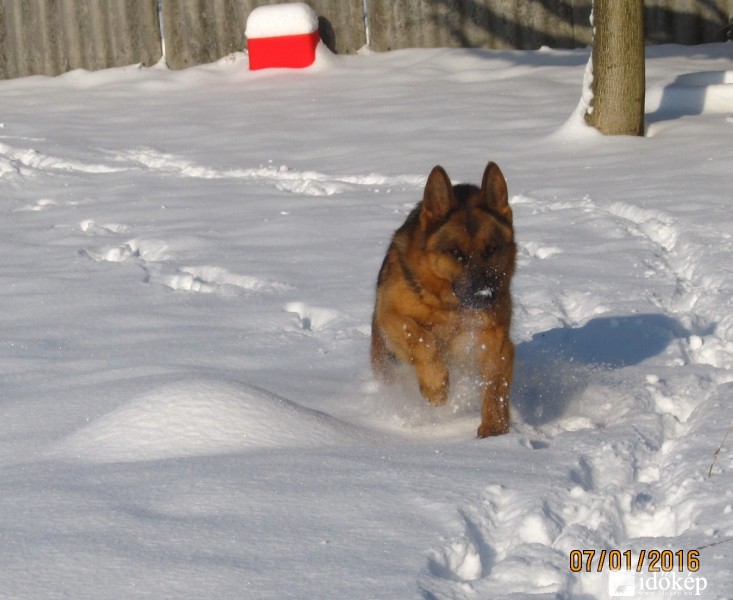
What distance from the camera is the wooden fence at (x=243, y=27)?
47.4 ft

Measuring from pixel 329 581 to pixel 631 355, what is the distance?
3.24 meters

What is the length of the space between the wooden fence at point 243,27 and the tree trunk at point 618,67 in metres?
4.08

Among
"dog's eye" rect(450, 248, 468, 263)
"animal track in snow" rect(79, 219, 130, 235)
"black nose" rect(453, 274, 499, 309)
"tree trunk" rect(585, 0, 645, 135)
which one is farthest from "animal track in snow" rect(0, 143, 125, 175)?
"black nose" rect(453, 274, 499, 309)

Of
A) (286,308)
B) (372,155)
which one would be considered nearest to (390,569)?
(286,308)

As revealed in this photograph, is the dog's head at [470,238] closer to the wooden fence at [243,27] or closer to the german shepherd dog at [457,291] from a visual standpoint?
the german shepherd dog at [457,291]

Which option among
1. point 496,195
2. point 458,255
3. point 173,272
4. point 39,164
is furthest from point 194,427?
point 39,164

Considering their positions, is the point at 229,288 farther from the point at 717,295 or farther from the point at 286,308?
the point at 717,295

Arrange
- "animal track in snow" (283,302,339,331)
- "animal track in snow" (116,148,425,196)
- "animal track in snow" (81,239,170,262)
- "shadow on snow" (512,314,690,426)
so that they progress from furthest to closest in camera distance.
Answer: "animal track in snow" (116,148,425,196)
"animal track in snow" (81,239,170,262)
"animal track in snow" (283,302,339,331)
"shadow on snow" (512,314,690,426)

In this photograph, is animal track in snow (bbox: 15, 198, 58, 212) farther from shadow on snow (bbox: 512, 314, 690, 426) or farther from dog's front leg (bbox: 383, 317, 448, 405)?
dog's front leg (bbox: 383, 317, 448, 405)

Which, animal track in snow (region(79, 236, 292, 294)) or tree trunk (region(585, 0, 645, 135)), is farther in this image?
tree trunk (region(585, 0, 645, 135))

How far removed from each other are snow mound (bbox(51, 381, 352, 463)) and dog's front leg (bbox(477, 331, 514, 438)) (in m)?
0.71

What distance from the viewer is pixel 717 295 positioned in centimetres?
640

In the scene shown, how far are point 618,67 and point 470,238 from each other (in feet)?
20.2

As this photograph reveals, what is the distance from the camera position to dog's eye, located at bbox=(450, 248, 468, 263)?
4898mm
